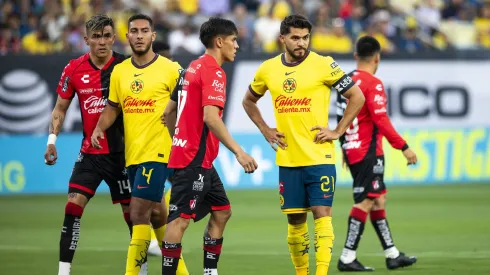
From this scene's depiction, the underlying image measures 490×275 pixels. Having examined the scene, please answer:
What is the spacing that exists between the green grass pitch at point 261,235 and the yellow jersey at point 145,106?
6.14 feet

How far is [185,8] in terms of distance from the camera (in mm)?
25406

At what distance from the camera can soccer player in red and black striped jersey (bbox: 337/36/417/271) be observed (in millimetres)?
10893

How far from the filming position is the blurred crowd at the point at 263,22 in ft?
75.4

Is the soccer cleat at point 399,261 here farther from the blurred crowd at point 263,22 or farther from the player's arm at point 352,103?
the blurred crowd at point 263,22

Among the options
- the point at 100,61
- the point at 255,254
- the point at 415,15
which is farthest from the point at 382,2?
the point at 100,61

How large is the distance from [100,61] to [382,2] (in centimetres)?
1783

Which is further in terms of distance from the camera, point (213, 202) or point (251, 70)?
point (251, 70)

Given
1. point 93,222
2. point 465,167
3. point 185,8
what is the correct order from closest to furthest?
point 93,222
point 465,167
point 185,8

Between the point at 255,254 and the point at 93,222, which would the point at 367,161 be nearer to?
the point at 255,254

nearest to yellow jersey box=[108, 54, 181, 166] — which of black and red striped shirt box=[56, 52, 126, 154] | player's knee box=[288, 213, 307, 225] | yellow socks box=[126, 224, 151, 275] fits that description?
black and red striped shirt box=[56, 52, 126, 154]

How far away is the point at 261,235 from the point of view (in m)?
14.1

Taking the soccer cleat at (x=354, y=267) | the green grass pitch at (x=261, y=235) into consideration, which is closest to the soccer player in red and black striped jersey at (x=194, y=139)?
the green grass pitch at (x=261, y=235)

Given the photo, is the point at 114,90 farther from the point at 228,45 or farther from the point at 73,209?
the point at 228,45

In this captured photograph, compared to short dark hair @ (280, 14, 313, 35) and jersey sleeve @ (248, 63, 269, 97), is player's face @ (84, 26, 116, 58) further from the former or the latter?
short dark hair @ (280, 14, 313, 35)
